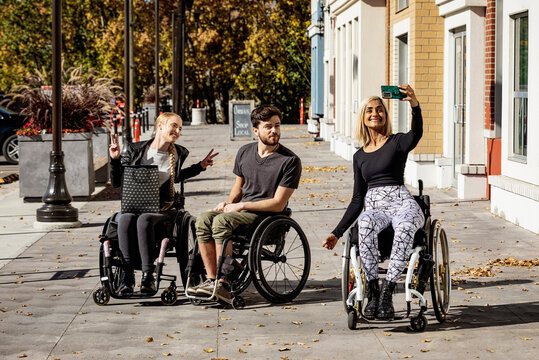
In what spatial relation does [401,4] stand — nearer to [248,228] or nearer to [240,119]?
[248,228]

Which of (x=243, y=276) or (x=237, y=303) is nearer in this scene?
(x=237, y=303)

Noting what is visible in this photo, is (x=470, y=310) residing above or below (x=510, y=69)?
below

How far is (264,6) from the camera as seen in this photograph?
57594 mm

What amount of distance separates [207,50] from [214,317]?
2124 inches

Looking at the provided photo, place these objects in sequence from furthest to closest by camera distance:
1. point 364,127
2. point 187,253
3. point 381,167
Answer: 1. point 187,253
2. point 364,127
3. point 381,167

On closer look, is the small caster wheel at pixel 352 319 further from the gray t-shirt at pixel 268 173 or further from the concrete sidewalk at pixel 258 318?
the gray t-shirt at pixel 268 173

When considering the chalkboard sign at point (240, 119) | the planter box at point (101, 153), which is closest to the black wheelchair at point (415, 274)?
the planter box at point (101, 153)

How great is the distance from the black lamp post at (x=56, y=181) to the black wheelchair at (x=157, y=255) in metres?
4.71

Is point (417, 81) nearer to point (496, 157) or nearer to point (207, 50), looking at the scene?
point (496, 157)

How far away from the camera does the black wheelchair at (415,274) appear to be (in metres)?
6.82

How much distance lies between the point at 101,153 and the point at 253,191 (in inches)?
462

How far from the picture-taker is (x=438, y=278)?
702 cm

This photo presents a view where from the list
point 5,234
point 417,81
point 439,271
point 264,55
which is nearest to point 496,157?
point 417,81

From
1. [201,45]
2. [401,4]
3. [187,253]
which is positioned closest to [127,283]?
[187,253]
